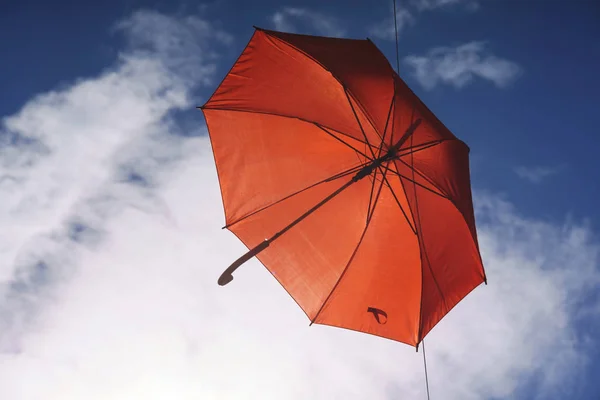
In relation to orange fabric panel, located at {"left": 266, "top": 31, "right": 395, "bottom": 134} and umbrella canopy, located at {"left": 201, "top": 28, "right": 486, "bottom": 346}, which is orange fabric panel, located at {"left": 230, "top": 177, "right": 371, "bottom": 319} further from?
orange fabric panel, located at {"left": 266, "top": 31, "right": 395, "bottom": 134}

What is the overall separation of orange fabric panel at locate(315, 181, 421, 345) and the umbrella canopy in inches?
0.5

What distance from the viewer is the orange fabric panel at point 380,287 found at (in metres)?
5.51

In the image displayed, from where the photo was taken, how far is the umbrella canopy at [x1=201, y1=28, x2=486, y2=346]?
530cm

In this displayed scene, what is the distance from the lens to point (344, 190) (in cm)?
575

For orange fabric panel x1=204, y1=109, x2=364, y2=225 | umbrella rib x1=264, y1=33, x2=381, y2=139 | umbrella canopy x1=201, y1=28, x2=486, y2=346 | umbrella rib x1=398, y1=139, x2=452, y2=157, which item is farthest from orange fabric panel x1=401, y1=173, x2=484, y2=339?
orange fabric panel x1=204, y1=109, x2=364, y2=225

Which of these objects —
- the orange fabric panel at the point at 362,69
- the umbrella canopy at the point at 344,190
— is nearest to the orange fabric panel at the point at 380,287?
the umbrella canopy at the point at 344,190

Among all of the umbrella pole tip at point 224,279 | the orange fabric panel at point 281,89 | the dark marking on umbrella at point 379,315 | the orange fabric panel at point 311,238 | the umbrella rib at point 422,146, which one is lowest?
the umbrella pole tip at point 224,279

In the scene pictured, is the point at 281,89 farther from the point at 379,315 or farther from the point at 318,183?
the point at 379,315

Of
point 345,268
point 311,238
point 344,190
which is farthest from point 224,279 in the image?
point 344,190

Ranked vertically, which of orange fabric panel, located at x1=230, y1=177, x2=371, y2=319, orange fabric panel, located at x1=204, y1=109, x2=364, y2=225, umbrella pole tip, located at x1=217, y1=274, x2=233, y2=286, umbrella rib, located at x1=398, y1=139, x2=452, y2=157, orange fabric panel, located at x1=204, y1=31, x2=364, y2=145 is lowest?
umbrella pole tip, located at x1=217, y1=274, x2=233, y2=286

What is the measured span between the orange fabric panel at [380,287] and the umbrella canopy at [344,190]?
0.01 m

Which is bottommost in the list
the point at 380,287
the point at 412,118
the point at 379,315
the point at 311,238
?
the point at 379,315

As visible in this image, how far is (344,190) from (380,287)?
1.31 meters

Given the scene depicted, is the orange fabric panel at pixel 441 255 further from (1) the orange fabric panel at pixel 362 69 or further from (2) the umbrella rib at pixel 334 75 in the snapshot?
(1) the orange fabric panel at pixel 362 69
